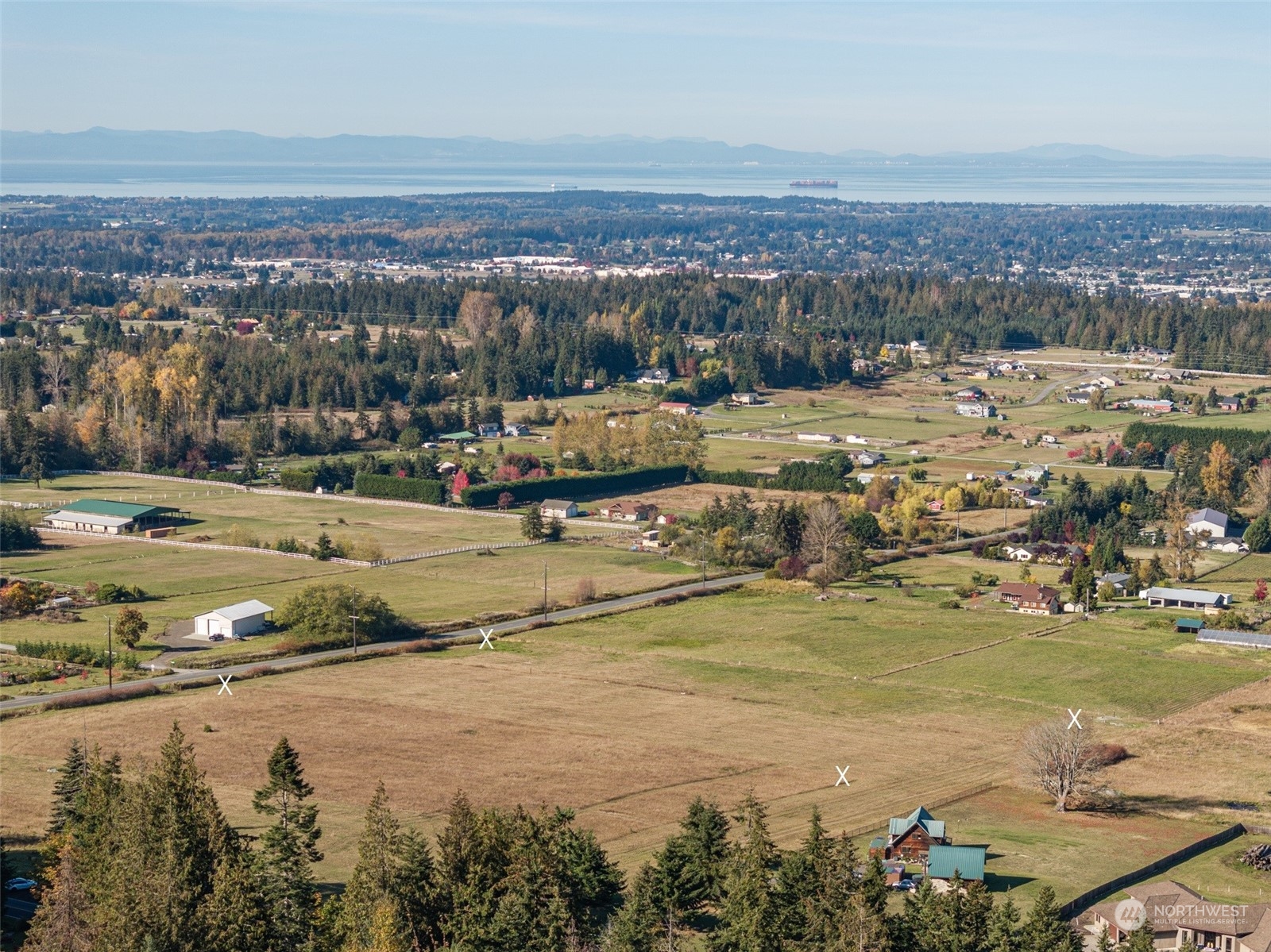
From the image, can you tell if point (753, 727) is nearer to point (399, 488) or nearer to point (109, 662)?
point (109, 662)

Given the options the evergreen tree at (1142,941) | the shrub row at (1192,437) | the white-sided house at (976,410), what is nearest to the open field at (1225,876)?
the evergreen tree at (1142,941)

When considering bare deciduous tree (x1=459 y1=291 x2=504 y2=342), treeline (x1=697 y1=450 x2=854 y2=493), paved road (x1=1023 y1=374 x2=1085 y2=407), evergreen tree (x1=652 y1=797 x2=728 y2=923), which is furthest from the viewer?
bare deciduous tree (x1=459 y1=291 x2=504 y2=342)

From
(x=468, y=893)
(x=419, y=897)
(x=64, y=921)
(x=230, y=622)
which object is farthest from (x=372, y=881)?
(x=230, y=622)

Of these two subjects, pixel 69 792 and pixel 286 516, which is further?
pixel 286 516

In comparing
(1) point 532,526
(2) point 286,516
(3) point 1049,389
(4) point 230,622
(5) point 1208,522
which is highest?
(5) point 1208,522

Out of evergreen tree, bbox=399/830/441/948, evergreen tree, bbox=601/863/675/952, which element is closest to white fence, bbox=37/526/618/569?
evergreen tree, bbox=399/830/441/948

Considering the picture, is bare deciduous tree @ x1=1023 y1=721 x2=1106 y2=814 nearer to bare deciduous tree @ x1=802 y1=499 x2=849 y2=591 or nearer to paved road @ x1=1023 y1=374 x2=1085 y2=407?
bare deciduous tree @ x1=802 y1=499 x2=849 y2=591

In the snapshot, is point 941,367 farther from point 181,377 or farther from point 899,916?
point 899,916
